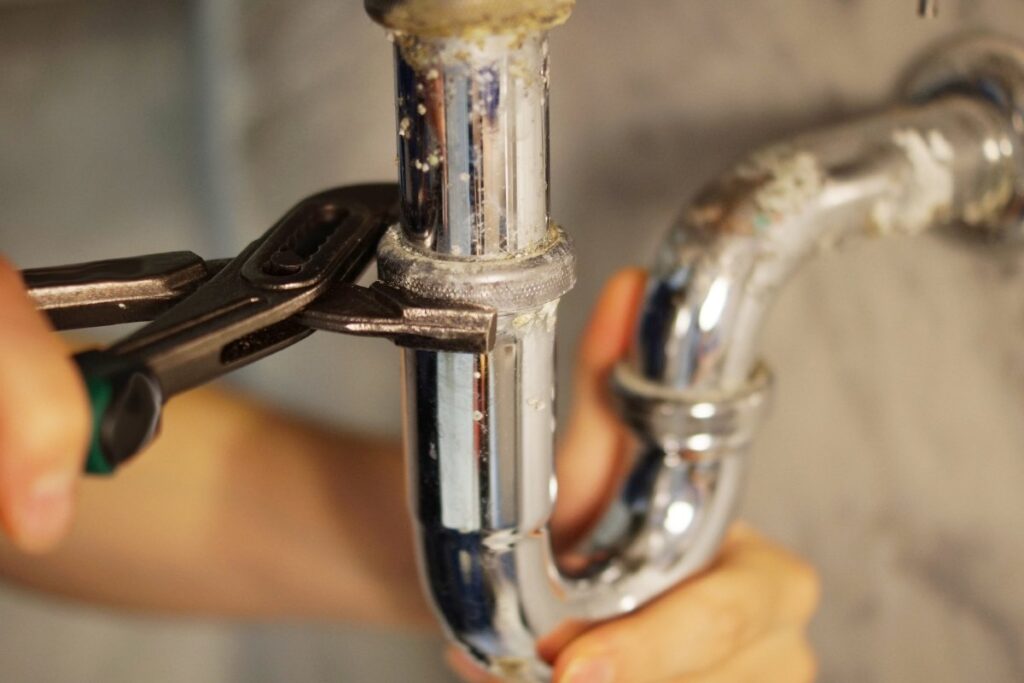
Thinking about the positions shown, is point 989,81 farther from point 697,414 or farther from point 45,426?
point 45,426

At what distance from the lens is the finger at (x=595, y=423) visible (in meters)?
0.37

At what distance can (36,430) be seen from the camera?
0.17 metres

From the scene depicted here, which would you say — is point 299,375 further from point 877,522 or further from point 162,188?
point 877,522

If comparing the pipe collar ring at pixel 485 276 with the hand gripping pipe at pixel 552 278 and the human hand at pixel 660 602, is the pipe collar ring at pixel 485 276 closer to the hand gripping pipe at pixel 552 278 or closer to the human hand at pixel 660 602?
the hand gripping pipe at pixel 552 278

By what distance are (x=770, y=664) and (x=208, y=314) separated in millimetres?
258

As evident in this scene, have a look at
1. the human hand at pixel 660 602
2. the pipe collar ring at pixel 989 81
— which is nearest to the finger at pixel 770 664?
the human hand at pixel 660 602

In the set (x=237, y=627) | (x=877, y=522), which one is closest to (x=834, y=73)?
(x=877, y=522)

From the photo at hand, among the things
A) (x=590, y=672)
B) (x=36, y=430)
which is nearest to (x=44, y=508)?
(x=36, y=430)

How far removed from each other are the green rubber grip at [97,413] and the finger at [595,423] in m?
0.21

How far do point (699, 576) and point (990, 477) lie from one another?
5.1 inches

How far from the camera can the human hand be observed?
331 millimetres

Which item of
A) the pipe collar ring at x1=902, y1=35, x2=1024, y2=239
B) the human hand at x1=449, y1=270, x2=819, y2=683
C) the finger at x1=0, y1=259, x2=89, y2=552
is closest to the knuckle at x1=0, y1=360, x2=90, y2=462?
the finger at x1=0, y1=259, x2=89, y2=552

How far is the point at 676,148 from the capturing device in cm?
45

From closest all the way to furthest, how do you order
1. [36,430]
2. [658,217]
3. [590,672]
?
[36,430]
[590,672]
[658,217]
